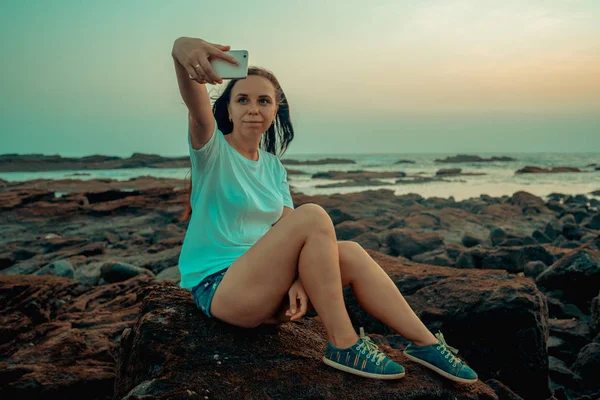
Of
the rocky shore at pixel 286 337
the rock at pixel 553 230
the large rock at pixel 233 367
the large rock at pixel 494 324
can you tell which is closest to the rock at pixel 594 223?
the rock at pixel 553 230

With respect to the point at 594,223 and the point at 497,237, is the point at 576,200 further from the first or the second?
the point at 497,237

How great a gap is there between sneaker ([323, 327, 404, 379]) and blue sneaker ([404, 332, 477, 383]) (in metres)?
0.18

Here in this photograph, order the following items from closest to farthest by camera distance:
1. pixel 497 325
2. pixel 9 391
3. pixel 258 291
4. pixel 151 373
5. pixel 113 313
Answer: pixel 151 373 < pixel 258 291 < pixel 9 391 < pixel 497 325 < pixel 113 313

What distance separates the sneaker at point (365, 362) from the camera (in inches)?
83.0

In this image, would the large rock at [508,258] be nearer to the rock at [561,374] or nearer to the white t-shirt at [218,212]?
the rock at [561,374]

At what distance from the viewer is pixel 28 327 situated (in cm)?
347

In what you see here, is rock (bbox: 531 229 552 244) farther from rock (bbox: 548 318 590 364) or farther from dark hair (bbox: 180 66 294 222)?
dark hair (bbox: 180 66 294 222)

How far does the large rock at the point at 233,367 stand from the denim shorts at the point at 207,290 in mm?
67

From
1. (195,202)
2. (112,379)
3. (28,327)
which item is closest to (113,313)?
(28,327)

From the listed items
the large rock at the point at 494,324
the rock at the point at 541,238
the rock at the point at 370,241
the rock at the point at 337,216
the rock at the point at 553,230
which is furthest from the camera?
the rock at the point at 337,216

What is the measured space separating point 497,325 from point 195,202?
200 cm

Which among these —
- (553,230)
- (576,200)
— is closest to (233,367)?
(553,230)

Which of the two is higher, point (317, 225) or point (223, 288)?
point (317, 225)

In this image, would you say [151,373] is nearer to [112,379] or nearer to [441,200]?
[112,379]
